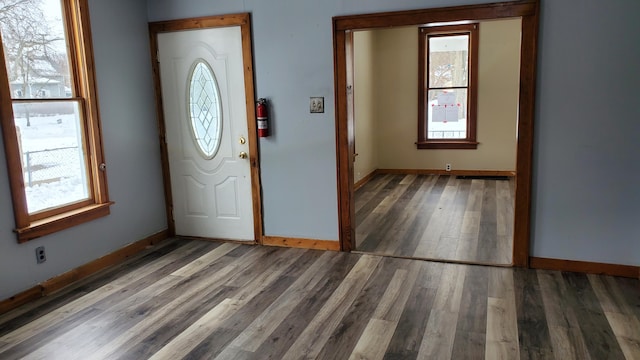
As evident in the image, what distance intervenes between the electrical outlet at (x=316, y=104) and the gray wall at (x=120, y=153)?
1.66 meters

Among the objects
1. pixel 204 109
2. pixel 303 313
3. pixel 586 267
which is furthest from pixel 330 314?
pixel 204 109

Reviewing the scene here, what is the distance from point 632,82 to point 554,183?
0.87 metres

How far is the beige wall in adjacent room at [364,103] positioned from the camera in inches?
269

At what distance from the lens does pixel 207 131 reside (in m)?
4.59

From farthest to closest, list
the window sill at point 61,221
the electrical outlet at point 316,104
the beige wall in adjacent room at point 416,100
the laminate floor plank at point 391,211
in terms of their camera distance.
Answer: the beige wall in adjacent room at point 416,100 → the laminate floor plank at point 391,211 → the electrical outlet at point 316,104 → the window sill at point 61,221

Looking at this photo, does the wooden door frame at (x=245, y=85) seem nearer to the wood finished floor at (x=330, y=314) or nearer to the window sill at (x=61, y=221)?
the wood finished floor at (x=330, y=314)

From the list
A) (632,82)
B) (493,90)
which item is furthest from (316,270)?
(493,90)

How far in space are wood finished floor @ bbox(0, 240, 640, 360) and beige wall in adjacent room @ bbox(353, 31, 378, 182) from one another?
3.23 meters

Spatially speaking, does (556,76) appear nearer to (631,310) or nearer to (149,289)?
(631,310)

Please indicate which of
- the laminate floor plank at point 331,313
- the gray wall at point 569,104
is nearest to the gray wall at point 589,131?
the gray wall at point 569,104

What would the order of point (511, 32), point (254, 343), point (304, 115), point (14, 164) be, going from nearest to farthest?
1. point (254, 343)
2. point (14, 164)
3. point (304, 115)
4. point (511, 32)

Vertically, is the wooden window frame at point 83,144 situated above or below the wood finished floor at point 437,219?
above

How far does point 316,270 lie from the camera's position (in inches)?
152

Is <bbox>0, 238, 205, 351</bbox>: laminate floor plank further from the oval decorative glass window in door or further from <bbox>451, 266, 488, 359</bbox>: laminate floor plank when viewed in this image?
<bbox>451, 266, 488, 359</bbox>: laminate floor plank
